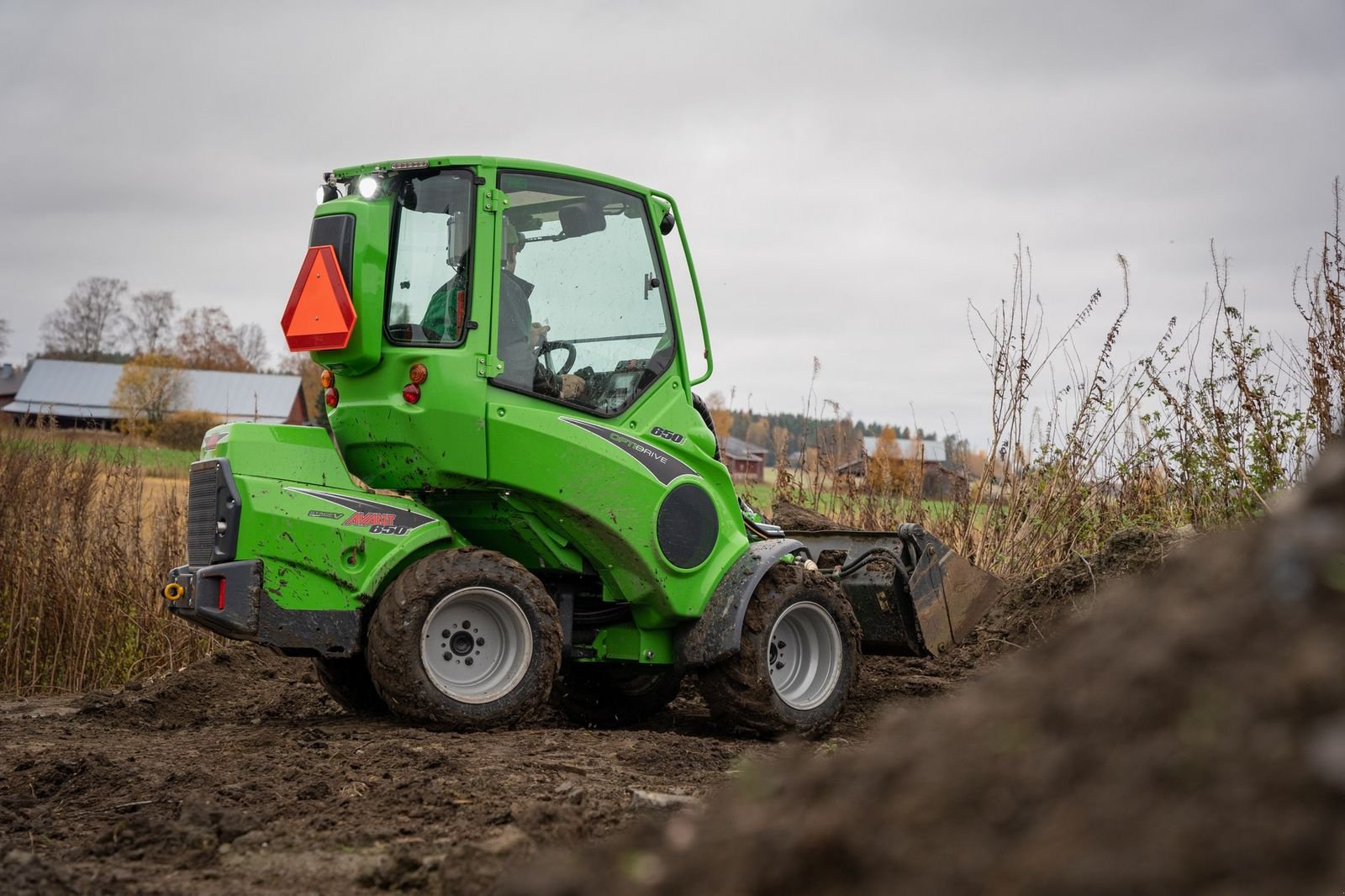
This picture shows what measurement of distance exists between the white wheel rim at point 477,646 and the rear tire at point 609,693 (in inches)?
48.9

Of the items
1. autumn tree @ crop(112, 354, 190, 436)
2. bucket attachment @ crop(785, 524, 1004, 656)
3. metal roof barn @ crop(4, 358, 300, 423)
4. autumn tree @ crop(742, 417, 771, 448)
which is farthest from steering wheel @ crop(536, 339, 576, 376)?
metal roof barn @ crop(4, 358, 300, 423)

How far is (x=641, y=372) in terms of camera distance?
6.33 meters

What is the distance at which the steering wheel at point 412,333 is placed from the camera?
5.70 metres

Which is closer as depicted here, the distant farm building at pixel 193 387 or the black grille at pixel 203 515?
the black grille at pixel 203 515

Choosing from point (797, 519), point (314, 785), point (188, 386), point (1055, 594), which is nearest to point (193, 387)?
point (188, 386)

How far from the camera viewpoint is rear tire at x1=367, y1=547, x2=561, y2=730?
17.8 feet

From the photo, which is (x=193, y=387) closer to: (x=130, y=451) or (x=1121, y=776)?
(x=130, y=451)

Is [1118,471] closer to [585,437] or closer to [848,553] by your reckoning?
[848,553]

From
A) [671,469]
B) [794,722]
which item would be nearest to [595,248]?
[671,469]

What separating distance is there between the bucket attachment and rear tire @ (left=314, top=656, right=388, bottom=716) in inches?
106

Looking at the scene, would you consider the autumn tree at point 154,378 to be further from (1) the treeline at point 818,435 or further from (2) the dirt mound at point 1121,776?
(2) the dirt mound at point 1121,776

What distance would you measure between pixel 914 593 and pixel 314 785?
12.2 ft

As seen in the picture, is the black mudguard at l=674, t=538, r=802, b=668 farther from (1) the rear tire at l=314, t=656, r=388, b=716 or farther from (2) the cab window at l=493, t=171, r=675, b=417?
(1) the rear tire at l=314, t=656, r=388, b=716

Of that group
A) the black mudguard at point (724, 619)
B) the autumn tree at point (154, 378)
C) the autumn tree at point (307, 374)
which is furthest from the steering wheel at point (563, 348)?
the autumn tree at point (307, 374)
